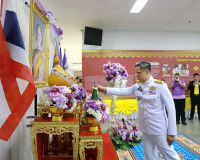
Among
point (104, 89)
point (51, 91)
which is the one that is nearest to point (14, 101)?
point (51, 91)

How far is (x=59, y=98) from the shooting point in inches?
56.6

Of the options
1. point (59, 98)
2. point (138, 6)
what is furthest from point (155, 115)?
point (138, 6)

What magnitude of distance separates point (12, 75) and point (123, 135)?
2870 mm

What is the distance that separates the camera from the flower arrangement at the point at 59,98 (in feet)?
4.75

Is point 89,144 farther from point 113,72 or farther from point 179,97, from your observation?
point 179,97

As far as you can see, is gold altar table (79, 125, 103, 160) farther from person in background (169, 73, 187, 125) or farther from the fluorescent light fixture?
person in background (169, 73, 187, 125)

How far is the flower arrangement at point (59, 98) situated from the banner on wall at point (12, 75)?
1.27 feet

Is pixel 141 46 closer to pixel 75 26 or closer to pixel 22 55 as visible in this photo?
pixel 75 26

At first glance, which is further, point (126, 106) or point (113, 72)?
point (126, 106)

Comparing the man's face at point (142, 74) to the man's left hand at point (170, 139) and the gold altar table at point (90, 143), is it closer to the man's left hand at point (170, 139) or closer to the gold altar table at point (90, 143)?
the man's left hand at point (170, 139)

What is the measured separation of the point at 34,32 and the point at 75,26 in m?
3.94

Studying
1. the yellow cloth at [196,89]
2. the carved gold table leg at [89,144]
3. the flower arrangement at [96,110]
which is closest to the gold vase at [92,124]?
the flower arrangement at [96,110]

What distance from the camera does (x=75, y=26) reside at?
219 inches

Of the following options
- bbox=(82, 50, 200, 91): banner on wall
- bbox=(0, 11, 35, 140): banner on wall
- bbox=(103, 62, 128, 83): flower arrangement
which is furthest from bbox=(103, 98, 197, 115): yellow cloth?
bbox=(0, 11, 35, 140): banner on wall
